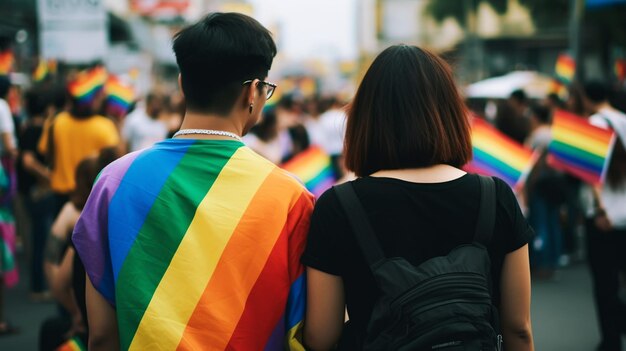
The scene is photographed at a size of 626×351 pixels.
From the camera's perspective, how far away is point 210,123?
255 cm

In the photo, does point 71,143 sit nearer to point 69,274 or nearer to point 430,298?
point 69,274

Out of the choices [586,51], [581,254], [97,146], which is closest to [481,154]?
[97,146]

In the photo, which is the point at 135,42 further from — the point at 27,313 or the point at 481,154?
the point at 481,154

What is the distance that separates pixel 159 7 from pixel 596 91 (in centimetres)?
2857

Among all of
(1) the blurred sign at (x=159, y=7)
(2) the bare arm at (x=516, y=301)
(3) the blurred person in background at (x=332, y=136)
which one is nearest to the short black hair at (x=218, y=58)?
(2) the bare arm at (x=516, y=301)

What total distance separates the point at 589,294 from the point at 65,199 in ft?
18.6

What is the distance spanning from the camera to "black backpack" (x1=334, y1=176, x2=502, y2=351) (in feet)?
7.50

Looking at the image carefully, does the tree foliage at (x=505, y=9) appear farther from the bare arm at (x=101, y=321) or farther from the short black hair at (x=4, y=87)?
the bare arm at (x=101, y=321)

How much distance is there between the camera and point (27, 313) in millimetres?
8406

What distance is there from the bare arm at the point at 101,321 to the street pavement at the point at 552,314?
4800 millimetres

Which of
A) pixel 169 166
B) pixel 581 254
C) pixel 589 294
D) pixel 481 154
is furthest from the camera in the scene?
pixel 581 254

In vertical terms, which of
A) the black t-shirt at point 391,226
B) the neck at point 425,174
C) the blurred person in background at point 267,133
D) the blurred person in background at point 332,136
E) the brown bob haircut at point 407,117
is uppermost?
the brown bob haircut at point 407,117

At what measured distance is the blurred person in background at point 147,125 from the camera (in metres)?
11.3

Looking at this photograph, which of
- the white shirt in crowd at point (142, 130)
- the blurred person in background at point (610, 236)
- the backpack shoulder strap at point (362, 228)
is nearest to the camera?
the backpack shoulder strap at point (362, 228)
